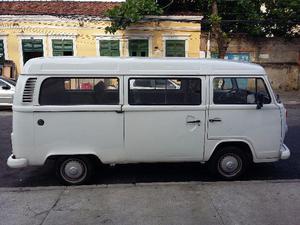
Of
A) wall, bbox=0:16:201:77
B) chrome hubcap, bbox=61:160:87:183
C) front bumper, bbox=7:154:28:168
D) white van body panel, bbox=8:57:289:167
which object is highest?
wall, bbox=0:16:201:77

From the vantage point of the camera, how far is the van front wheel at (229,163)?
19.7 feet

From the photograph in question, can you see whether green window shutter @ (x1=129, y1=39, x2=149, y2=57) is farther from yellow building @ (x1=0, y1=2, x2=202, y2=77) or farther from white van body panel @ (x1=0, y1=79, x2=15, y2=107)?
white van body panel @ (x1=0, y1=79, x2=15, y2=107)

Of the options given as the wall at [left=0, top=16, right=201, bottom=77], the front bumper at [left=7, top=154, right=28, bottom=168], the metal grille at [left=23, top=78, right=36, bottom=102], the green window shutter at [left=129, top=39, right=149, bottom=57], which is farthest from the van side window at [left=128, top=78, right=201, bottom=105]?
the green window shutter at [left=129, top=39, right=149, bottom=57]

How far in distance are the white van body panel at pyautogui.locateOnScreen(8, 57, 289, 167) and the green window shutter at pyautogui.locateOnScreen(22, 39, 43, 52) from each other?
16086 millimetres

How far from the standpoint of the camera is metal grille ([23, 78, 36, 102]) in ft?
17.9

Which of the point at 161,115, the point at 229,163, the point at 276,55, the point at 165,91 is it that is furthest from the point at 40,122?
the point at 276,55

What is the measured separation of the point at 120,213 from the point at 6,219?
4.93 feet

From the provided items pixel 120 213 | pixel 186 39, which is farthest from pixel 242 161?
pixel 186 39

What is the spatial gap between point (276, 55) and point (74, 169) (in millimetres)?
19577

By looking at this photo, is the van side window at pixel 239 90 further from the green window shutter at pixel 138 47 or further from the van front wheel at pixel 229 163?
the green window shutter at pixel 138 47

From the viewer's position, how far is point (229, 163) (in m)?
6.03

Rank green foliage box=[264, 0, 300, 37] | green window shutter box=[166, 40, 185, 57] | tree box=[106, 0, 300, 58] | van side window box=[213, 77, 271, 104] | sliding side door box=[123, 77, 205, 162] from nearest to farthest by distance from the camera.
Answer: sliding side door box=[123, 77, 205, 162] → van side window box=[213, 77, 271, 104] → tree box=[106, 0, 300, 58] → green window shutter box=[166, 40, 185, 57] → green foliage box=[264, 0, 300, 37]

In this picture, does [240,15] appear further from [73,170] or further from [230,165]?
[73,170]

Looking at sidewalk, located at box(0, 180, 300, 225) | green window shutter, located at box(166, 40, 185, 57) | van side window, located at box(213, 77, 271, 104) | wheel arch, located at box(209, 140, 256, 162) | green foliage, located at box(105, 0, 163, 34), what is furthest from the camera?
green window shutter, located at box(166, 40, 185, 57)
